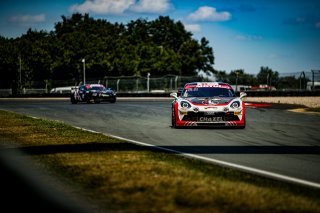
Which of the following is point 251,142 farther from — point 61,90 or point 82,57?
point 82,57

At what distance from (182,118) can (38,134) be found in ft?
12.2

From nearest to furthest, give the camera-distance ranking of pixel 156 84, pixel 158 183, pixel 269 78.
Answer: pixel 158 183, pixel 269 78, pixel 156 84

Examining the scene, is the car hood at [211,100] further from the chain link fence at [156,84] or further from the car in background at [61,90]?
the car in background at [61,90]

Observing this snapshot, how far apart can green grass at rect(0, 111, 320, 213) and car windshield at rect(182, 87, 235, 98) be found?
18.6ft

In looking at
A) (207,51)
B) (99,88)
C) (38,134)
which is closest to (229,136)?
(38,134)

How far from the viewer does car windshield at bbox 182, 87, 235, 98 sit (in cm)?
1517

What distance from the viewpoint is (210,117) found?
45.7 feet

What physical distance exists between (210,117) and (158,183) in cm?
795

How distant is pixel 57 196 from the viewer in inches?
221

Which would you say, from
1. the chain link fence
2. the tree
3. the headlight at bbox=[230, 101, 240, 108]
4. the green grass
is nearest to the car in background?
the chain link fence

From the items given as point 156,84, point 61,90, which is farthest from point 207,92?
point 61,90

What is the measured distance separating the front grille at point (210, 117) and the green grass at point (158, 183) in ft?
14.4

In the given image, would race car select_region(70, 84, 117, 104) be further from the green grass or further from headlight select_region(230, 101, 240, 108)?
the green grass

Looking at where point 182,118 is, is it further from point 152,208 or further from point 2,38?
point 2,38
